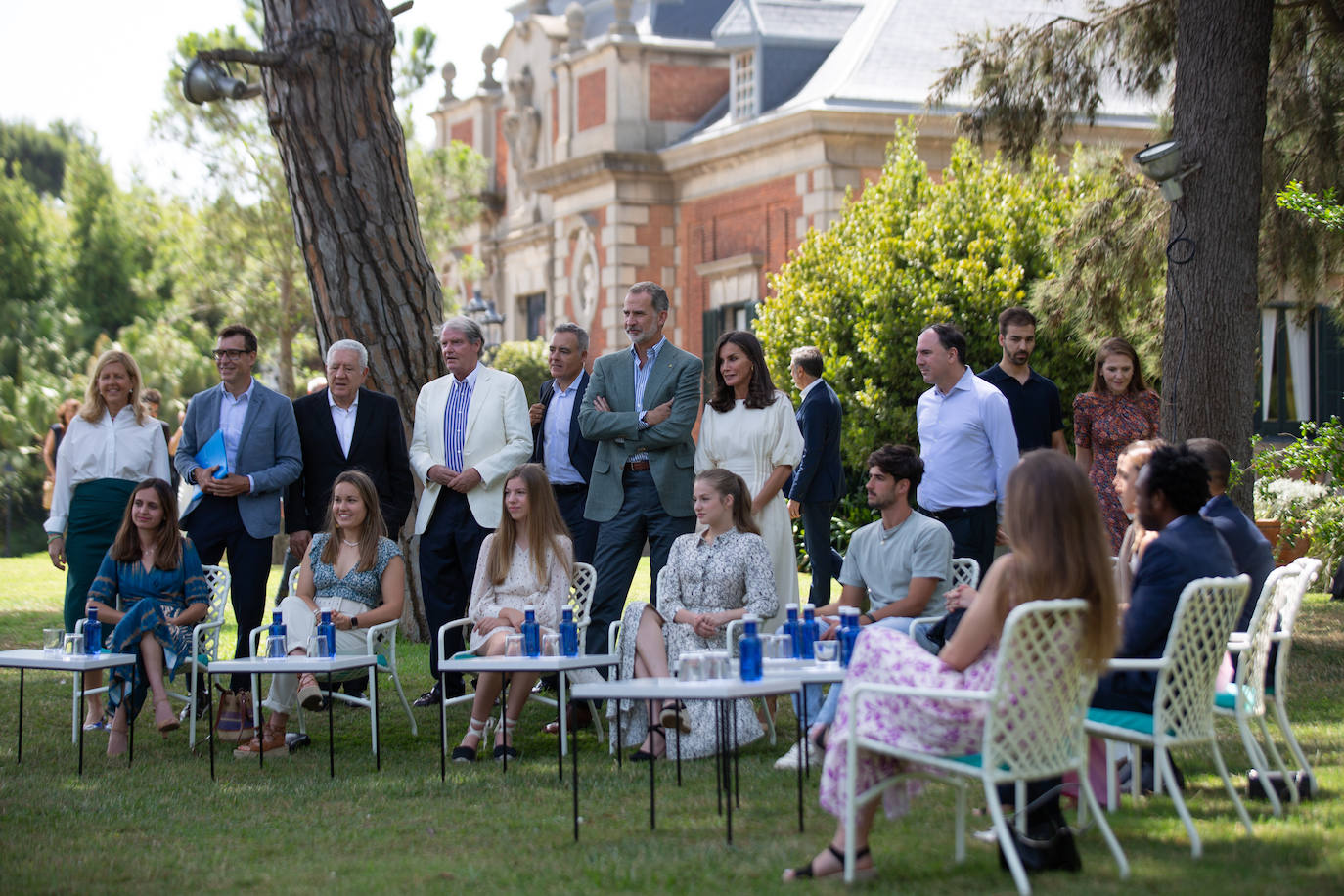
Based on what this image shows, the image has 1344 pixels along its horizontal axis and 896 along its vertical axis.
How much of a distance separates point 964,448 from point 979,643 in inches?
132

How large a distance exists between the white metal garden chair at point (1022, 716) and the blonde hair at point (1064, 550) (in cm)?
7

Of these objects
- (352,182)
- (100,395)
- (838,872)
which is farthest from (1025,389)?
(100,395)

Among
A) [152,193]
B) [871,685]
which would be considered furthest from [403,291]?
[152,193]

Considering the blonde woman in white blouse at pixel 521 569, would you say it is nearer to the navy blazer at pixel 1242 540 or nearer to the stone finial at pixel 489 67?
the navy blazer at pixel 1242 540

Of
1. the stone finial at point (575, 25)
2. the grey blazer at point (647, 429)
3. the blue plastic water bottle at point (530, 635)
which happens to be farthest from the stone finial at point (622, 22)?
the blue plastic water bottle at point (530, 635)

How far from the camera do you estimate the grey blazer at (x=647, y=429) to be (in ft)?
27.8

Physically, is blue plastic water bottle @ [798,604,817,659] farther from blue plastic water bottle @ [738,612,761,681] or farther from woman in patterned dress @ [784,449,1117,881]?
woman in patterned dress @ [784,449,1117,881]

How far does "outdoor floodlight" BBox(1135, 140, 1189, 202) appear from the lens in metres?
10.1

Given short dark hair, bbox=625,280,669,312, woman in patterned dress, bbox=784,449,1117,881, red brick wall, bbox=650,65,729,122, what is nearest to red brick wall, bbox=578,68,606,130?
red brick wall, bbox=650,65,729,122

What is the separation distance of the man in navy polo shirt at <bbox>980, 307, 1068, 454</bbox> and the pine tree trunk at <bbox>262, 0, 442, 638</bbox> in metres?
4.41

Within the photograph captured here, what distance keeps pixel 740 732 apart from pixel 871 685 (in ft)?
9.44

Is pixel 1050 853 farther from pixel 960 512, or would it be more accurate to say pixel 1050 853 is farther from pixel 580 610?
pixel 580 610

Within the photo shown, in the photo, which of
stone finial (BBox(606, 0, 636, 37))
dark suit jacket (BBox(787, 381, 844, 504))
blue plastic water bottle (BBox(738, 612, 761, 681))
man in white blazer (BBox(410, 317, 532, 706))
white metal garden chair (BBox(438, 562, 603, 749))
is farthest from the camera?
stone finial (BBox(606, 0, 636, 37))

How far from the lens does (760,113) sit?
1038 inches
